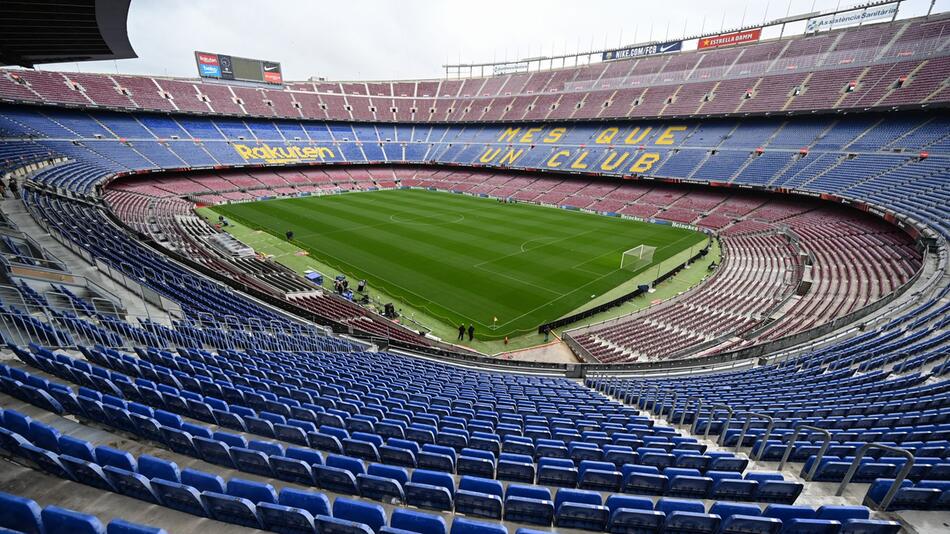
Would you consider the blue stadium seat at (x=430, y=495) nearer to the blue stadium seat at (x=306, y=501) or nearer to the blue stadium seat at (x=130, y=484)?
the blue stadium seat at (x=306, y=501)

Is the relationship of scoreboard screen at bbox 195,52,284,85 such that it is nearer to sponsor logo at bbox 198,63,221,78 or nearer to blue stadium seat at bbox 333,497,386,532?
sponsor logo at bbox 198,63,221,78

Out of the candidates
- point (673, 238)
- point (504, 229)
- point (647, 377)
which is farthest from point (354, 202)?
point (647, 377)

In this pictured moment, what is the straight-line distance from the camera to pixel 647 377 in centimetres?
1563

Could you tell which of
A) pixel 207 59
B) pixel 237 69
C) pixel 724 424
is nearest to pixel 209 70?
pixel 207 59

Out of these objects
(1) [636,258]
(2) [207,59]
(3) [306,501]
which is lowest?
(3) [306,501]

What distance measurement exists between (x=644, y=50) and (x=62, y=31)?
7448cm

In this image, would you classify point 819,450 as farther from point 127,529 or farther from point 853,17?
point 853,17

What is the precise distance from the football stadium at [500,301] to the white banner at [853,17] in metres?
0.34

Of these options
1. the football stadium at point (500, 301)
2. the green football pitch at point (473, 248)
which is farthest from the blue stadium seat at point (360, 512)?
the green football pitch at point (473, 248)

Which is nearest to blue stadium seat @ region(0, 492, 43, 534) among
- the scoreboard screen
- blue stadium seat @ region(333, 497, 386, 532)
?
blue stadium seat @ region(333, 497, 386, 532)

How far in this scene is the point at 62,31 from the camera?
1912 centimetres

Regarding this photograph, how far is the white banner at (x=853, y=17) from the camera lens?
156 ft

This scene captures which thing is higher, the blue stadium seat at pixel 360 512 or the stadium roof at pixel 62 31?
the stadium roof at pixel 62 31

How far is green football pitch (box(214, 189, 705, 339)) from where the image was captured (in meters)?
26.0
